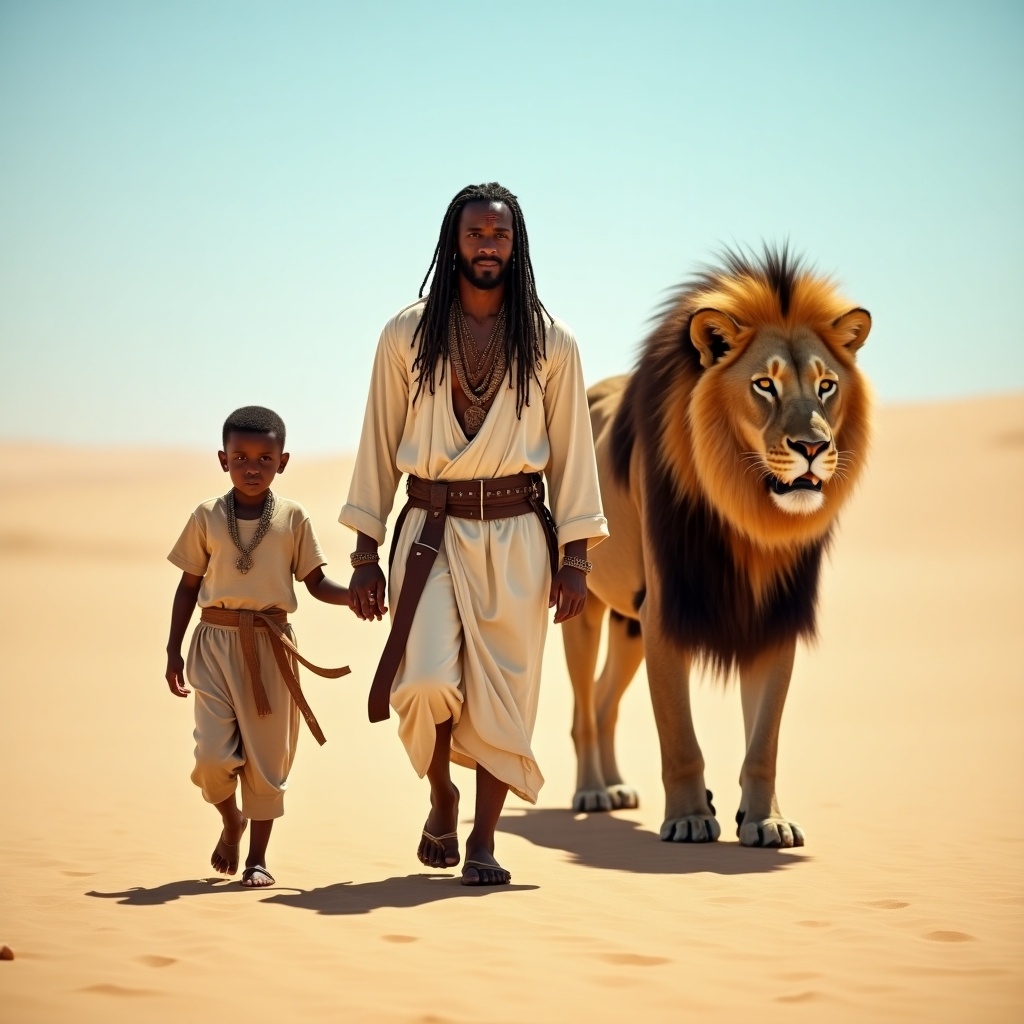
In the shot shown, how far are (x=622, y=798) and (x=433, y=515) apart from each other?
3748 mm

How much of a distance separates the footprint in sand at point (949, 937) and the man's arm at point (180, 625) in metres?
2.80

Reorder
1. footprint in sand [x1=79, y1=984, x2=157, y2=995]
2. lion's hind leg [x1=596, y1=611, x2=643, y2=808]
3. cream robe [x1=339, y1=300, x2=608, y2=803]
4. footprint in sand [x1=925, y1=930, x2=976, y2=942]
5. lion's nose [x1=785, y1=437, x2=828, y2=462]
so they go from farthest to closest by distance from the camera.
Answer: lion's hind leg [x1=596, y1=611, x2=643, y2=808] < lion's nose [x1=785, y1=437, x2=828, y2=462] < cream robe [x1=339, y1=300, x2=608, y2=803] < footprint in sand [x1=925, y1=930, x2=976, y2=942] < footprint in sand [x1=79, y1=984, x2=157, y2=995]

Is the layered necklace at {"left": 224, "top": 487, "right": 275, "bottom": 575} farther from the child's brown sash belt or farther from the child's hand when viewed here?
the child's hand

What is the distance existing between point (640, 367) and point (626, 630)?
2.21m

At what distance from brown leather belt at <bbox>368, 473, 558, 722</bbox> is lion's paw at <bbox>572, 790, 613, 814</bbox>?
10.6ft

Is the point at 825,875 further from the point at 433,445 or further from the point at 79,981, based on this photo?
the point at 79,981

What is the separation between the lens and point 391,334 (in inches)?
235

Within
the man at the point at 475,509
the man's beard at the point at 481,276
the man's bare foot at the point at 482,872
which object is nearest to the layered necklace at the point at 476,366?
the man at the point at 475,509

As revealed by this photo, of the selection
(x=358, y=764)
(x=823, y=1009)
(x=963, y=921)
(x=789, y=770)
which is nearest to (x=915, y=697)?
(x=789, y=770)

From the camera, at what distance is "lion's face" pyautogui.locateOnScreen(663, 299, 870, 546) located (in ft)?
23.0

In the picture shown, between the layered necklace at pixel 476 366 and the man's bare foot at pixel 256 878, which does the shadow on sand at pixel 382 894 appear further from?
the layered necklace at pixel 476 366

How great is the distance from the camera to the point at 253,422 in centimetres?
583

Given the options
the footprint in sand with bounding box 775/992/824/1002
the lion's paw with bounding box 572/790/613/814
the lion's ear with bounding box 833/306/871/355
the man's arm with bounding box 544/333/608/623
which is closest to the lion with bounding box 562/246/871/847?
the lion's ear with bounding box 833/306/871/355

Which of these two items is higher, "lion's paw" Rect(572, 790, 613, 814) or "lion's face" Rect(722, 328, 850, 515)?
"lion's face" Rect(722, 328, 850, 515)
